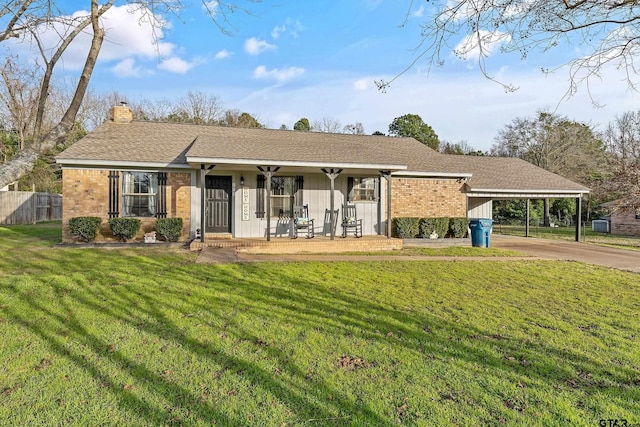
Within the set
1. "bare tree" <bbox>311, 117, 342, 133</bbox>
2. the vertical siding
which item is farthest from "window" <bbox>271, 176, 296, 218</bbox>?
"bare tree" <bbox>311, 117, 342, 133</bbox>

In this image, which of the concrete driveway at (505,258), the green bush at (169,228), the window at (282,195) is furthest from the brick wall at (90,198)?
the window at (282,195)

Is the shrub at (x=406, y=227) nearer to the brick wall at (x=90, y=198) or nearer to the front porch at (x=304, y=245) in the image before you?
the front porch at (x=304, y=245)

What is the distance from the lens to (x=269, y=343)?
390 centimetres

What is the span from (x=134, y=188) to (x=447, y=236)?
11818 millimetres

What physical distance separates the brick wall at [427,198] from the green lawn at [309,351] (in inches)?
281

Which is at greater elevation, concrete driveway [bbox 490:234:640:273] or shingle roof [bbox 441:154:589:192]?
shingle roof [bbox 441:154:589:192]

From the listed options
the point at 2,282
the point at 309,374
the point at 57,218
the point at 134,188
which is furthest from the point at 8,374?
the point at 57,218

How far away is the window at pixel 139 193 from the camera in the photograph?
38.2ft

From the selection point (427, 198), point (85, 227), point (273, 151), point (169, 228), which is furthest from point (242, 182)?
point (427, 198)

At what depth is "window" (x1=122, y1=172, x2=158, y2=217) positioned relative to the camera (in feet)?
38.2

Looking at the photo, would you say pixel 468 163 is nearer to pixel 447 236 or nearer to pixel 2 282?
pixel 447 236

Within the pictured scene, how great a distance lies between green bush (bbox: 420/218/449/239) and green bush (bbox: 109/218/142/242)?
1015 centimetres

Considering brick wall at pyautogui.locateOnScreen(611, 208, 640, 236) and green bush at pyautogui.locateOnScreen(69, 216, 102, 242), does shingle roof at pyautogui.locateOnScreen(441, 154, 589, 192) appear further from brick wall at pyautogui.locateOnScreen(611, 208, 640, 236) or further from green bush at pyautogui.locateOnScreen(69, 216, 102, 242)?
green bush at pyautogui.locateOnScreen(69, 216, 102, 242)

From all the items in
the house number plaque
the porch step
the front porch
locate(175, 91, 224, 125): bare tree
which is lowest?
the front porch
